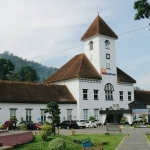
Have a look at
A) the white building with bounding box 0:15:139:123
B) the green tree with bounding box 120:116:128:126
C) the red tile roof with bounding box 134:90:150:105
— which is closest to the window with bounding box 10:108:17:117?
the white building with bounding box 0:15:139:123

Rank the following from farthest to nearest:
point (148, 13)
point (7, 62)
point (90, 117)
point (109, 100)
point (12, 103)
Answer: point (7, 62) < point (109, 100) < point (90, 117) < point (12, 103) < point (148, 13)

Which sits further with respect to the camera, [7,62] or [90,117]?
[7,62]

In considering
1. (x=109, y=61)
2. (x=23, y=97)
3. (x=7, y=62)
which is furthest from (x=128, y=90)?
(x=7, y=62)

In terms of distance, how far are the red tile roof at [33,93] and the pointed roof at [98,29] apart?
11.1 m

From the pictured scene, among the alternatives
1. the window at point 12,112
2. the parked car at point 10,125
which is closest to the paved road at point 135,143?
the parked car at point 10,125

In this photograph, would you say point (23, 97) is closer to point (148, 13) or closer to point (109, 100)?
point (109, 100)

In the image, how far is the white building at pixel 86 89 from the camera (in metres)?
41.1

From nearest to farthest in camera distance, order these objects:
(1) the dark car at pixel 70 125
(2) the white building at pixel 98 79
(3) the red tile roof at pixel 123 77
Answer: (1) the dark car at pixel 70 125 → (2) the white building at pixel 98 79 → (3) the red tile roof at pixel 123 77

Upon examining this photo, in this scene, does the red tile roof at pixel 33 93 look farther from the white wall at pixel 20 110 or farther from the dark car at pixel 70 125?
the dark car at pixel 70 125

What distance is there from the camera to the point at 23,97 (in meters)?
41.0

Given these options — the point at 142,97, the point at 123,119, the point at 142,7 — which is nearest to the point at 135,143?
the point at 142,7

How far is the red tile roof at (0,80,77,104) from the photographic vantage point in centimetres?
4008

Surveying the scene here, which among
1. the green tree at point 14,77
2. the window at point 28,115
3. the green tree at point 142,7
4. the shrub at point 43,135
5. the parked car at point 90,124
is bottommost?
the parked car at point 90,124

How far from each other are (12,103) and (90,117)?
1311cm
